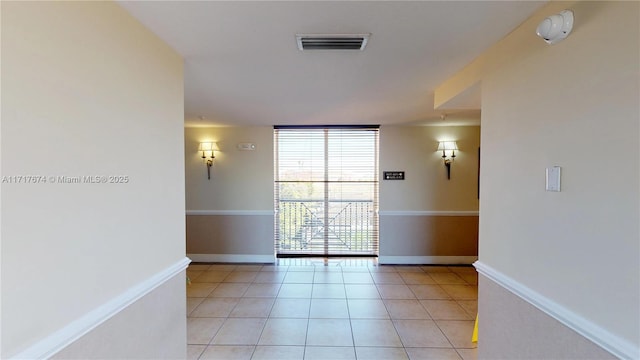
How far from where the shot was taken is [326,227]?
489 cm

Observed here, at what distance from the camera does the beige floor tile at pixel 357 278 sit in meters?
3.83

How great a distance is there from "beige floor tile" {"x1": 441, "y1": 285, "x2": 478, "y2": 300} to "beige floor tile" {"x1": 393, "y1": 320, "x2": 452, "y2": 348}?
32.8 inches


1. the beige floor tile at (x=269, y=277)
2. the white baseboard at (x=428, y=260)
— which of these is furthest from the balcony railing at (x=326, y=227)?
the beige floor tile at (x=269, y=277)

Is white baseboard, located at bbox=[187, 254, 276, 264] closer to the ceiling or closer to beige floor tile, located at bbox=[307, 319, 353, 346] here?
beige floor tile, located at bbox=[307, 319, 353, 346]

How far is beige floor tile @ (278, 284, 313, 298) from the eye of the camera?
134 inches

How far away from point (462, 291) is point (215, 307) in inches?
116

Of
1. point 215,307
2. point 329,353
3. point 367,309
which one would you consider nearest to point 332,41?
point 329,353

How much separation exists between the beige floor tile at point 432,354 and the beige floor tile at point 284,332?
35.6 inches

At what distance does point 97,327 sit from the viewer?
1165mm

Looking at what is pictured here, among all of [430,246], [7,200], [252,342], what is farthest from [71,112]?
[430,246]

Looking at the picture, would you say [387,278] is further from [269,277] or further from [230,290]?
[230,290]

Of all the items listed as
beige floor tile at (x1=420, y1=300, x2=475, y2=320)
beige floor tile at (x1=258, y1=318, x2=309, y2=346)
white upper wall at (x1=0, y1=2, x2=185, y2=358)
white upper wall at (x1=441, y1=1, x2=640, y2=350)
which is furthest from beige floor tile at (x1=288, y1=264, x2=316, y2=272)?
white upper wall at (x1=441, y1=1, x2=640, y2=350)

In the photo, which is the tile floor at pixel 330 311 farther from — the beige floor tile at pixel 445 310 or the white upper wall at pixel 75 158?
the white upper wall at pixel 75 158

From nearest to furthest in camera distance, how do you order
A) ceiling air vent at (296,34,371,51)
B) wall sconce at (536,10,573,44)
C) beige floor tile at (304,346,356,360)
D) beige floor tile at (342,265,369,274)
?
wall sconce at (536,10,573,44) < ceiling air vent at (296,34,371,51) < beige floor tile at (304,346,356,360) < beige floor tile at (342,265,369,274)
